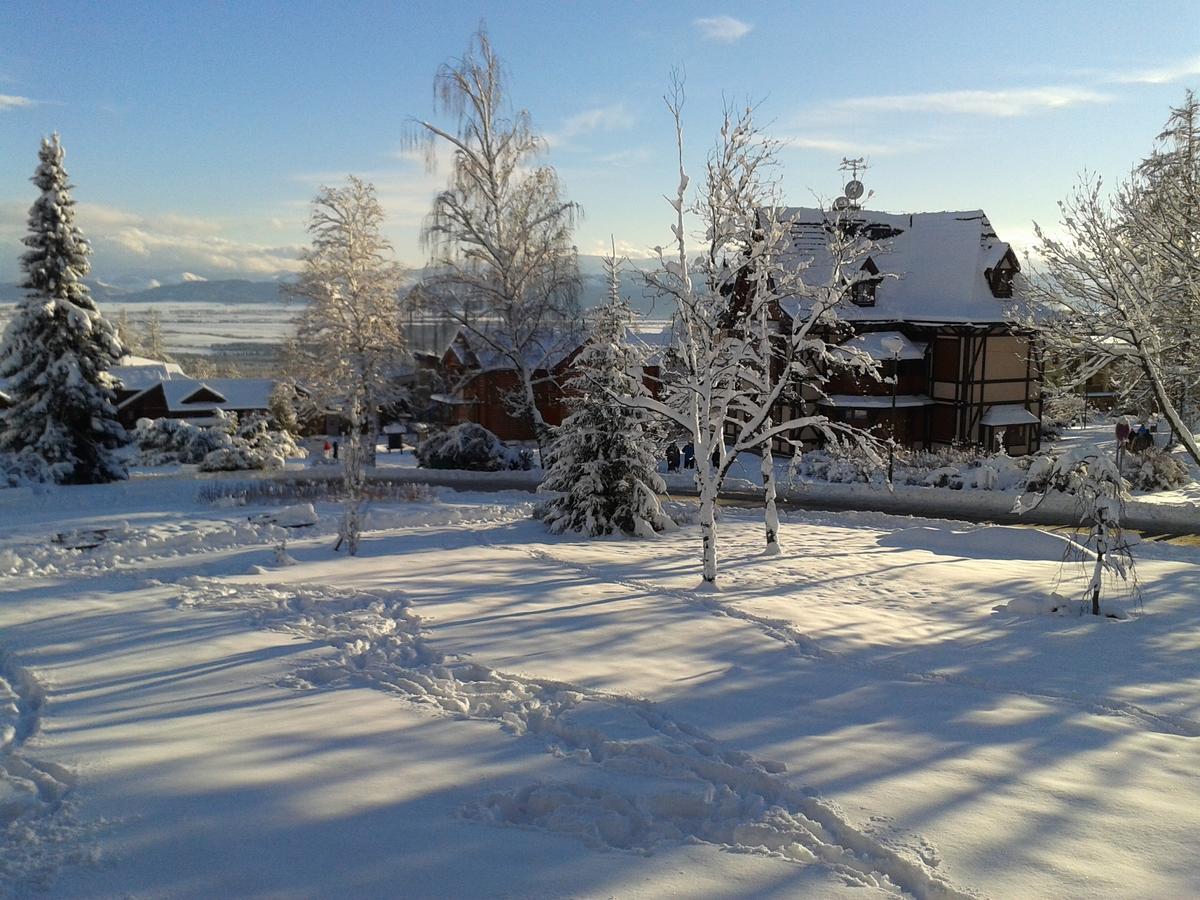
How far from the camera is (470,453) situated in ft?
98.3

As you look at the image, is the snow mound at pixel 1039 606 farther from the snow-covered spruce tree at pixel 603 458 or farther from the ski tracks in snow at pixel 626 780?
the snow-covered spruce tree at pixel 603 458

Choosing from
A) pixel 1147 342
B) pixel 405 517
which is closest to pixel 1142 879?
pixel 1147 342

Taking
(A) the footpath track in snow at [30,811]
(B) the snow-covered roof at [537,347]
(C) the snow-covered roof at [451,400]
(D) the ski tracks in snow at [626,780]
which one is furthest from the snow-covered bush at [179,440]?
(A) the footpath track in snow at [30,811]

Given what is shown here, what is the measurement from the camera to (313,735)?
659 centimetres

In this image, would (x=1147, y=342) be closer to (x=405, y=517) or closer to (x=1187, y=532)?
(x=1187, y=532)

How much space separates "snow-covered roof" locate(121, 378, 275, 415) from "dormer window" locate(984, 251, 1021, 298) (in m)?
39.2

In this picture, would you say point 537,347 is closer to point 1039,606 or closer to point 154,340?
point 1039,606

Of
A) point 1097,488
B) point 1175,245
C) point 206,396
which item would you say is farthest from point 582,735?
point 206,396

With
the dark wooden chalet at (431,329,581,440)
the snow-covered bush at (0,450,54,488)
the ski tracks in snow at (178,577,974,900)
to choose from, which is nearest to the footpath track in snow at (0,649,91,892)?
the ski tracks in snow at (178,577,974,900)

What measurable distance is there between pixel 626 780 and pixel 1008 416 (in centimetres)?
3083

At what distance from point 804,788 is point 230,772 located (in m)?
4.10

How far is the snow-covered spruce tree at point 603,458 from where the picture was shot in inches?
727

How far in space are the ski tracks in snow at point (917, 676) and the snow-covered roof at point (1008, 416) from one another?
23.6 metres

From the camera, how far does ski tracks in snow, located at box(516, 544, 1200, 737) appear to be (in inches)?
307
